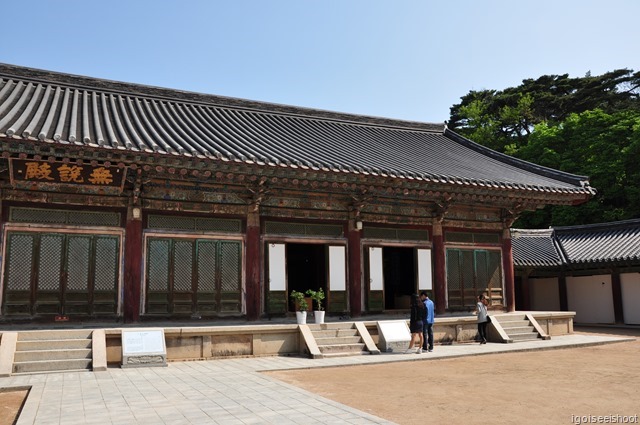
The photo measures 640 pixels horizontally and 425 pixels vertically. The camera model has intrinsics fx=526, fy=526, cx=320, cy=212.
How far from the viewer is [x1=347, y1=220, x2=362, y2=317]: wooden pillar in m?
14.6

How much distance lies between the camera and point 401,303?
733 inches

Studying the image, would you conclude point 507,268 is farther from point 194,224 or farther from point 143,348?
point 143,348

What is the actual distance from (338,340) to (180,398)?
19.1 ft

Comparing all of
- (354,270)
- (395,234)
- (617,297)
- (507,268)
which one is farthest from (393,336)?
(617,297)

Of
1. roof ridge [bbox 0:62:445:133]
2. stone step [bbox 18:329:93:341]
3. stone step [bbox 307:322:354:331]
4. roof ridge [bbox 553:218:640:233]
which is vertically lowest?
stone step [bbox 307:322:354:331]

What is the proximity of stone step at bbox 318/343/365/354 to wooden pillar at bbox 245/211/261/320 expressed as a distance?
89.0 inches

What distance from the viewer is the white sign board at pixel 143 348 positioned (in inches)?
400

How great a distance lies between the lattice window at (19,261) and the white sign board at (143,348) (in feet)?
9.32

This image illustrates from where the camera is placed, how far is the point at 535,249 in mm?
24594

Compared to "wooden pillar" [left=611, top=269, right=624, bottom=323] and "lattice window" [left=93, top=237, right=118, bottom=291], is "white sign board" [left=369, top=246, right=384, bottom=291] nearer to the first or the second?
"lattice window" [left=93, top=237, right=118, bottom=291]

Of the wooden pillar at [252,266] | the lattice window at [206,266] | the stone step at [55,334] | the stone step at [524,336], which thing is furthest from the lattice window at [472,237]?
the stone step at [55,334]

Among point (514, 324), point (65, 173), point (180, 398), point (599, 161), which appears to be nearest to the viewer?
point (180, 398)

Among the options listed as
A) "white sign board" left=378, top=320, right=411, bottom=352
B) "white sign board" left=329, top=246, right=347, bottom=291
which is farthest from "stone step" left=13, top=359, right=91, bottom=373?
"white sign board" left=329, top=246, right=347, bottom=291

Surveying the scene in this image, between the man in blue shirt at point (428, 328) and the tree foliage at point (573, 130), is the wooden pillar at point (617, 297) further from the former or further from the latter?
the man in blue shirt at point (428, 328)
